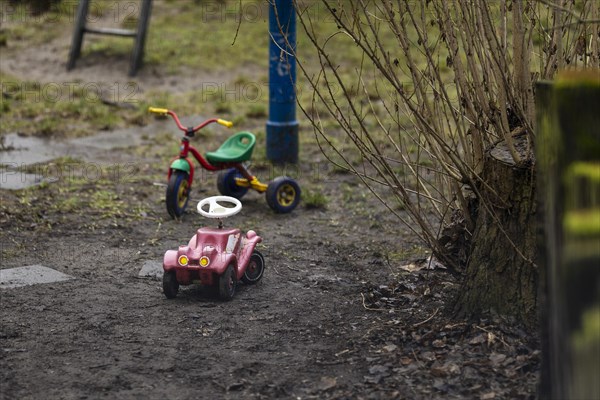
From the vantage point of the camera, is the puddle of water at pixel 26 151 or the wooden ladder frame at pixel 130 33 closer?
the puddle of water at pixel 26 151

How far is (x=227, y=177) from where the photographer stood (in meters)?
6.42

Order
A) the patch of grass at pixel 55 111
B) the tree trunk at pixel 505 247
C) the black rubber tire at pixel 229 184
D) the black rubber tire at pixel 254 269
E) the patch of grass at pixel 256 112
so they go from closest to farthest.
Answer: the tree trunk at pixel 505 247
the black rubber tire at pixel 254 269
the black rubber tire at pixel 229 184
the patch of grass at pixel 55 111
the patch of grass at pixel 256 112

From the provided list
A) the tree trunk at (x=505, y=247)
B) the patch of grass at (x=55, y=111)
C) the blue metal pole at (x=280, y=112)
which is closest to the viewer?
the tree trunk at (x=505, y=247)

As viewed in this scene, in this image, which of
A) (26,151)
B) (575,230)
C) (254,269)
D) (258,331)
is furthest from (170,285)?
(26,151)

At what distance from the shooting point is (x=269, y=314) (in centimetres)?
445

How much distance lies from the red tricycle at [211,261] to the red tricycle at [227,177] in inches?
50.2

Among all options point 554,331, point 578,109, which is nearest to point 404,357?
point 554,331

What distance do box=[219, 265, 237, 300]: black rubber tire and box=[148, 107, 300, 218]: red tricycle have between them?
4.74 feet

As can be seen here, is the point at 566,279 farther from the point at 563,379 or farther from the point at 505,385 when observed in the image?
the point at 505,385

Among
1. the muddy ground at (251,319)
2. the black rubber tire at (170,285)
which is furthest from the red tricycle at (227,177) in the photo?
the black rubber tire at (170,285)

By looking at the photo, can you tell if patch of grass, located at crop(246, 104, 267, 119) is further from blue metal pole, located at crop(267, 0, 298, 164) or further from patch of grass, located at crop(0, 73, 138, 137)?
blue metal pole, located at crop(267, 0, 298, 164)

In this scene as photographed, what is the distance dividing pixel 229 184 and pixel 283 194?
1.22ft

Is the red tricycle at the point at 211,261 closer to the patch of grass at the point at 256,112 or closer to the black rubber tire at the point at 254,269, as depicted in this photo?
the black rubber tire at the point at 254,269

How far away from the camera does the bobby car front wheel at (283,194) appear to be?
20.4 feet
